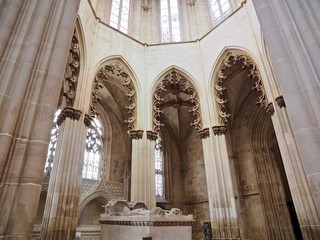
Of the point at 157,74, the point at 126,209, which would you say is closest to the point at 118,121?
the point at 157,74

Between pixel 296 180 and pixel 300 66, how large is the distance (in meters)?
3.75

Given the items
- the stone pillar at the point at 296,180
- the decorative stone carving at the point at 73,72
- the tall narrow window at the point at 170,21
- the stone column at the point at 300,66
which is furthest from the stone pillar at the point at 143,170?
the tall narrow window at the point at 170,21

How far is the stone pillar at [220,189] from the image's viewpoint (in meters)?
7.13

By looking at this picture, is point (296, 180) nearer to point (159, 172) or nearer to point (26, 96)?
point (26, 96)

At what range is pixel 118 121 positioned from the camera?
1402cm

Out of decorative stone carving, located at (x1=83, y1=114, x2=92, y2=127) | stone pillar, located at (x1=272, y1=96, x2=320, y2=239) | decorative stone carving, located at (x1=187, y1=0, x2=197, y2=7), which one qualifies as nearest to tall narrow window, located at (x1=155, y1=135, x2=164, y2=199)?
decorative stone carving, located at (x1=83, y1=114, x2=92, y2=127)

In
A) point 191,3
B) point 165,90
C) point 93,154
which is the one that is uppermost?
point 191,3

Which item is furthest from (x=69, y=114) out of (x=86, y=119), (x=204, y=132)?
(x=204, y=132)

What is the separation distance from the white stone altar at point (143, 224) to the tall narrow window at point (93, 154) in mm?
6825

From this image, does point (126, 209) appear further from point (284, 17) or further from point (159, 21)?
point (159, 21)

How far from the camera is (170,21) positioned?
12234 millimetres

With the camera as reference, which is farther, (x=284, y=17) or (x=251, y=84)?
(x=251, y=84)

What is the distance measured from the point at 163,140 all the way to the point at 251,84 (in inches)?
251

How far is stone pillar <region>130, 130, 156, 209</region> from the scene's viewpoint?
298 inches
